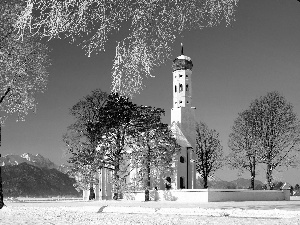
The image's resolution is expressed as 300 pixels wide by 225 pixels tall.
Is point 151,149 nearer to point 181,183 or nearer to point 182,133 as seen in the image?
point 181,183

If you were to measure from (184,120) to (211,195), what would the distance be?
35.7 metres

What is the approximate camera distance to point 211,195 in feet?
148

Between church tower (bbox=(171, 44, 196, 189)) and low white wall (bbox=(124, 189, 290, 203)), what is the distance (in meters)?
17.5

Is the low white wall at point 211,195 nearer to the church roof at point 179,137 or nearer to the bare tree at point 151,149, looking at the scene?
the bare tree at point 151,149

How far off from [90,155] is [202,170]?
884 inches

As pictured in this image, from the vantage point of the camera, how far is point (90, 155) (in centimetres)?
5162

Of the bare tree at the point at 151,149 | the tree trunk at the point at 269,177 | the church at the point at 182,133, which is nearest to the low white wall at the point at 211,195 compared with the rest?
the bare tree at the point at 151,149

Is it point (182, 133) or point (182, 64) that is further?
point (182, 64)

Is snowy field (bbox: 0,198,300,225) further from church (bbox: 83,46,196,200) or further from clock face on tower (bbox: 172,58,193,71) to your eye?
clock face on tower (bbox: 172,58,193,71)

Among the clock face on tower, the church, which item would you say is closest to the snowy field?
the church

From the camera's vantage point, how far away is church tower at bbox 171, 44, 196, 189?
234ft

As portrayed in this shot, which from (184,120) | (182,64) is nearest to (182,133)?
(184,120)

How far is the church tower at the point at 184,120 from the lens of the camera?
7131 centimetres

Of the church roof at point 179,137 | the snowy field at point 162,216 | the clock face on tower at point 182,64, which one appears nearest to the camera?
the snowy field at point 162,216
